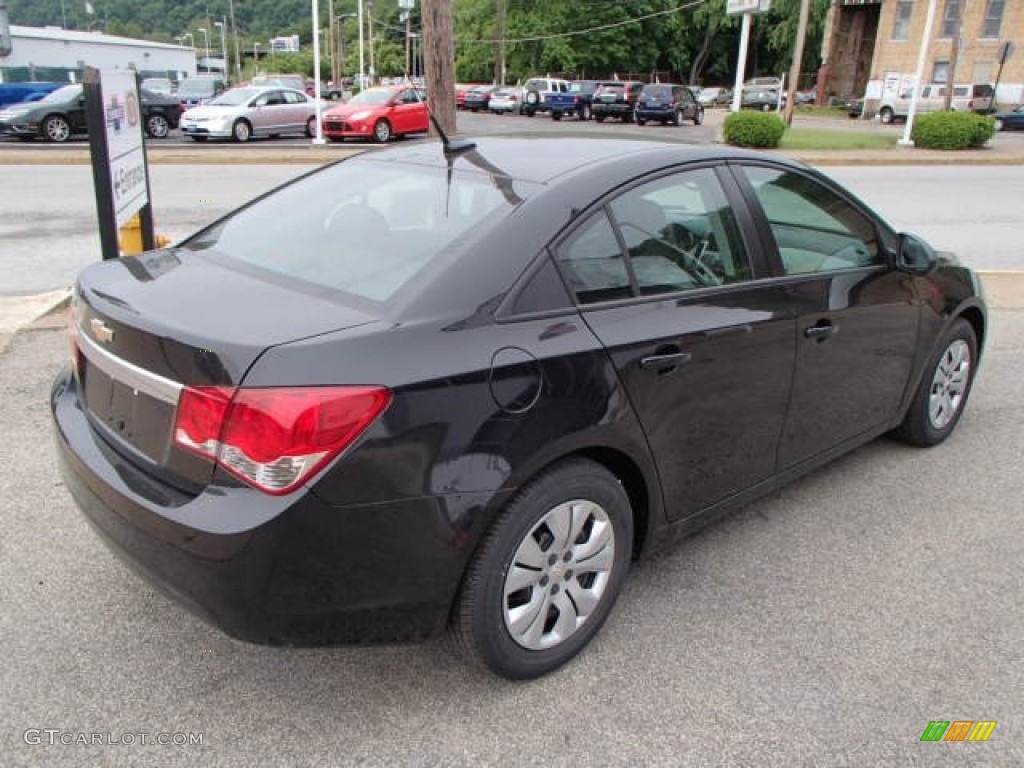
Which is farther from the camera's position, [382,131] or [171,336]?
[382,131]

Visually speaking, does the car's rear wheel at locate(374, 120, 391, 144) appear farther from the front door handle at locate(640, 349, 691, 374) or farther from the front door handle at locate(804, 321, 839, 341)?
the front door handle at locate(640, 349, 691, 374)

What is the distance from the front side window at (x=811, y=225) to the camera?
3312mm

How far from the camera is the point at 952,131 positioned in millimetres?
24375

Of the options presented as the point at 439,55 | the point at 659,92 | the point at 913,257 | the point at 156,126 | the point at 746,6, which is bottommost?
the point at 156,126

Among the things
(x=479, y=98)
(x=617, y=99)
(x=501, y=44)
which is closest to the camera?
(x=617, y=99)

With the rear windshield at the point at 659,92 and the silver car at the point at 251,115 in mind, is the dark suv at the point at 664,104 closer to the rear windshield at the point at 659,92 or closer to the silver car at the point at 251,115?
the rear windshield at the point at 659,92

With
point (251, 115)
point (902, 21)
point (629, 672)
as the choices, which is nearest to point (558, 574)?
point (629, 672)

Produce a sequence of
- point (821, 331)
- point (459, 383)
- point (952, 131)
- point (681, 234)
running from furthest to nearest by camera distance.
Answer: point (952, 131) → point (821, 331) → point (681, 234) → point (459, 383)

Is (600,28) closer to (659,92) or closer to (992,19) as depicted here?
(992,19)

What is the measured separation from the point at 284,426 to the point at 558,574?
99 cm

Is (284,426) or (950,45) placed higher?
(950,45)

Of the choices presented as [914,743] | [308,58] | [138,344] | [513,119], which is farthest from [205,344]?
Answer: [308,58]

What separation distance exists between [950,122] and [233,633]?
27.1m

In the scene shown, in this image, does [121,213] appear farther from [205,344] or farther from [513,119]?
[513,119]
